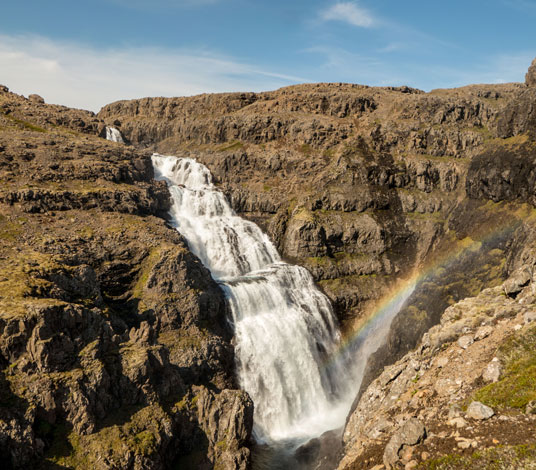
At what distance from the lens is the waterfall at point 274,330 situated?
175 ft

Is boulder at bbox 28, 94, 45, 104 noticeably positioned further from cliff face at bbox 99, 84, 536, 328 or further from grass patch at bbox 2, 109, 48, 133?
cliff face at bbox 99, 84, 536, 328

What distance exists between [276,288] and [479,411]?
171 feet

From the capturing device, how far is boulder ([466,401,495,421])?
14758 millimetres

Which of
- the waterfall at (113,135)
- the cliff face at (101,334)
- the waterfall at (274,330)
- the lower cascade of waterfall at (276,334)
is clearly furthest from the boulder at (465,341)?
the waterfall at (113,135)

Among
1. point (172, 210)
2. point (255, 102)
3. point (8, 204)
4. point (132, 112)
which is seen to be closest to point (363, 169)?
point (172, 210)

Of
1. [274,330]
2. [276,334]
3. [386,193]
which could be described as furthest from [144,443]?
[386,193]

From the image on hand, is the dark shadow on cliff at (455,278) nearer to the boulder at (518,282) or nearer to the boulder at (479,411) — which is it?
the boulder at (518,282)

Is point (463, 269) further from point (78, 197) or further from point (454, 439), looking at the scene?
point (78, 197)

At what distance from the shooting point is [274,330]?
196ft

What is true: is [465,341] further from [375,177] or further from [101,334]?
[375,177]

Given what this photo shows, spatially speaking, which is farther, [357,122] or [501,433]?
[357,122]

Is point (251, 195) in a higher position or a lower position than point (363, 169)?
lower

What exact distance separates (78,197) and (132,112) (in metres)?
102

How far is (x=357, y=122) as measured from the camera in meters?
118
